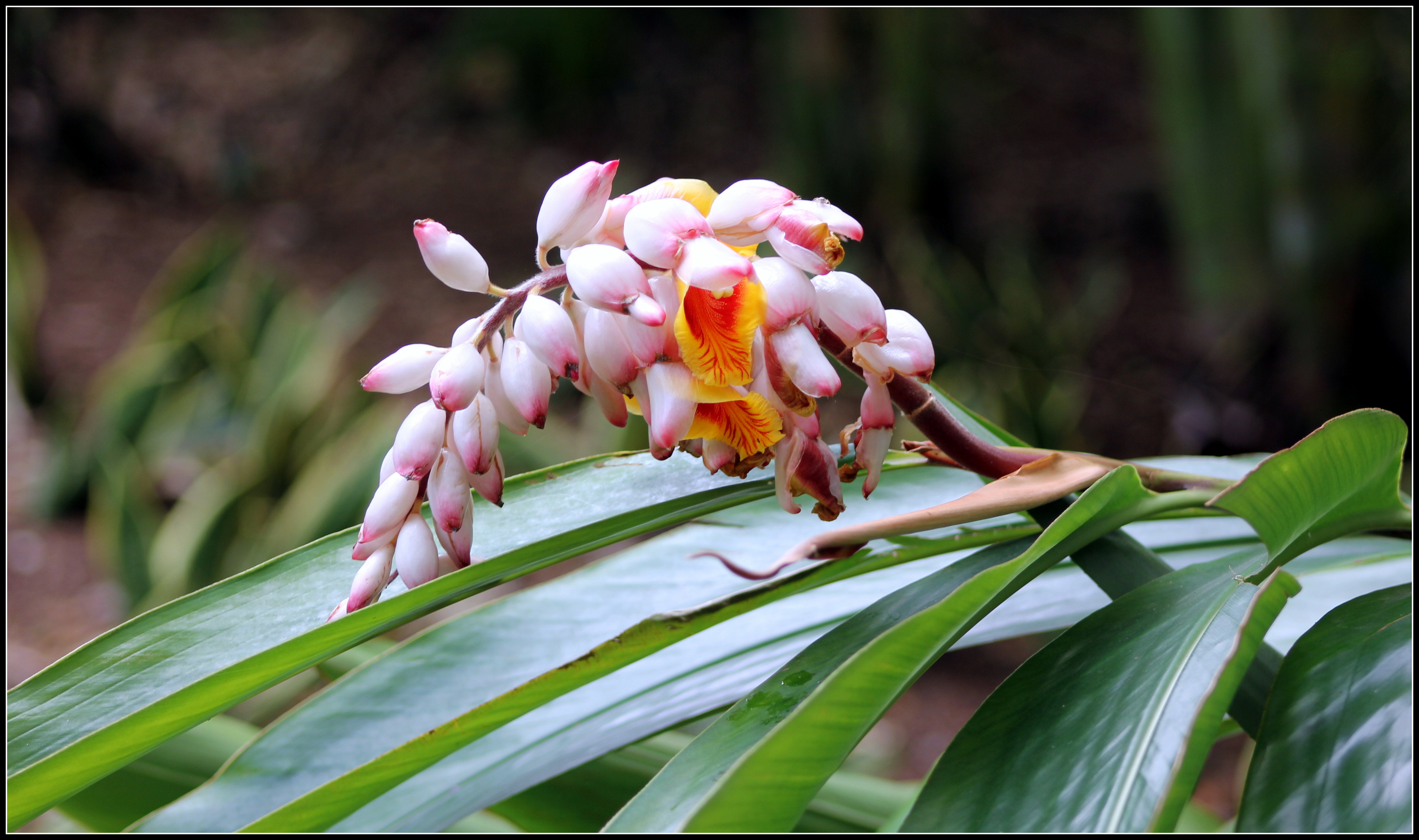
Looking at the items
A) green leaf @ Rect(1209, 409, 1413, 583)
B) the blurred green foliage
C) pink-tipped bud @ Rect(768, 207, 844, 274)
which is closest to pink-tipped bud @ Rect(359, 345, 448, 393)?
pink-tipped bud @ Rect(768, 207, 844, 274)

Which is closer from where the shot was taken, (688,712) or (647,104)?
(688,712)

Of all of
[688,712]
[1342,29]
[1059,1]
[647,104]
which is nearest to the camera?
[688,712]

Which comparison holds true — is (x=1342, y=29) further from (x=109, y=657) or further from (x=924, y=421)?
(x=109, y=657)

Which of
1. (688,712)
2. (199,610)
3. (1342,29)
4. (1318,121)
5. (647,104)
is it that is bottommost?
(688,712)

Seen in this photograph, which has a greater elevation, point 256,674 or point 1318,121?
point 1318,121

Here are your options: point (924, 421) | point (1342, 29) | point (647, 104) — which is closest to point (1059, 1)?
point (1342, 29)

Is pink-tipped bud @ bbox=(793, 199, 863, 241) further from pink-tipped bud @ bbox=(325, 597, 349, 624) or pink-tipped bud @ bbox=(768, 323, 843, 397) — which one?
pink-tipped bud @ bbox=(325, 597, 349, 624)
